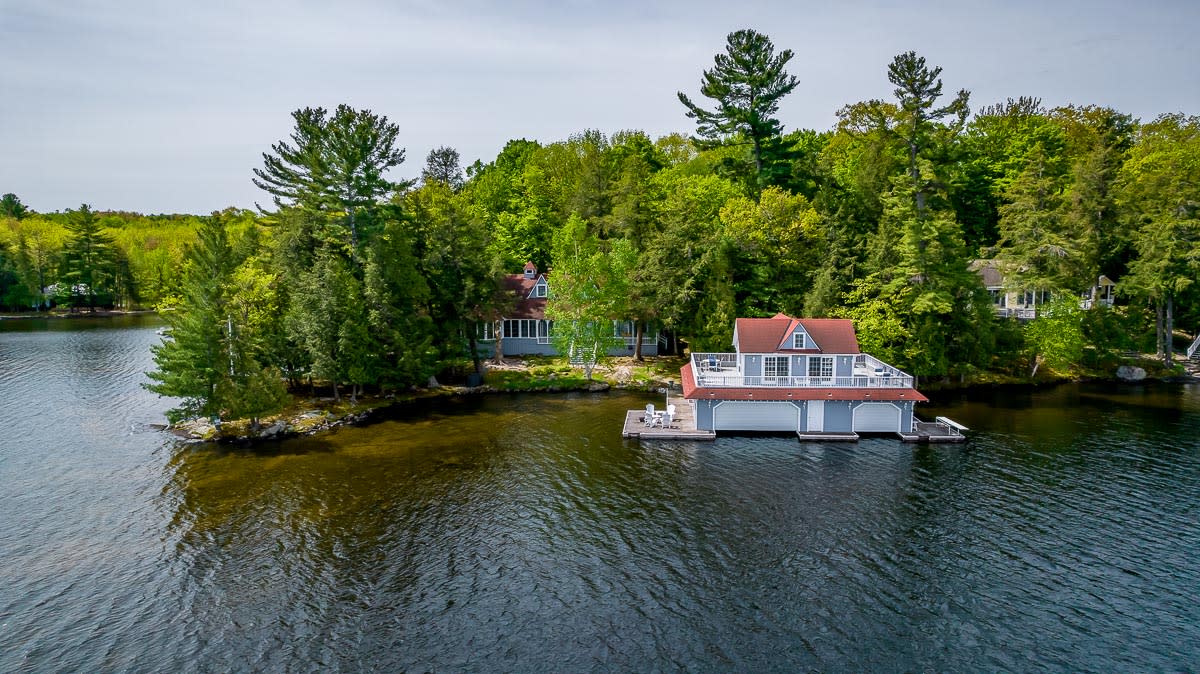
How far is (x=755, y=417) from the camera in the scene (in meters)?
40.5

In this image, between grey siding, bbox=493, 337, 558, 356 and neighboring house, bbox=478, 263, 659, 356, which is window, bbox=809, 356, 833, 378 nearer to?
neighboring house, bbox=478, 263, 659, 356

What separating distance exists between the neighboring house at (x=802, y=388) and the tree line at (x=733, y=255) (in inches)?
328

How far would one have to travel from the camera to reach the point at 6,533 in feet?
86.3

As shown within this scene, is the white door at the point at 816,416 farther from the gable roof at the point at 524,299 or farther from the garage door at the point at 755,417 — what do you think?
the gable roof at the point at 524,299

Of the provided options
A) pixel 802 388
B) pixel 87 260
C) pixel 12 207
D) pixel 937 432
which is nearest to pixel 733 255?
pixel 802 388

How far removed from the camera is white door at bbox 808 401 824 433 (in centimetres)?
3988

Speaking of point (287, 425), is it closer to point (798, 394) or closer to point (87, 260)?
point (798, 394)

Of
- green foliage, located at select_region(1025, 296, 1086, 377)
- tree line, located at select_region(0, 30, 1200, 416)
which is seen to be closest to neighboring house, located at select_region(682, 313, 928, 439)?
tree line, located at select_region(0, 30, 1200, 416)

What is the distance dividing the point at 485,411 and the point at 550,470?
13.5 m

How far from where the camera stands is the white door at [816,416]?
1570 inches

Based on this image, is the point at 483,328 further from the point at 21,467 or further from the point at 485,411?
the point at 21,467

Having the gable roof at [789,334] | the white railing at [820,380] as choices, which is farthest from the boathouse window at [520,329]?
the gable roof at [789,334]

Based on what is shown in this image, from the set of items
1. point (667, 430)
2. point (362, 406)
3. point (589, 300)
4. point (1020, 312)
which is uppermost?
point (589, 300)

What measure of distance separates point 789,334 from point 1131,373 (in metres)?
37.0
